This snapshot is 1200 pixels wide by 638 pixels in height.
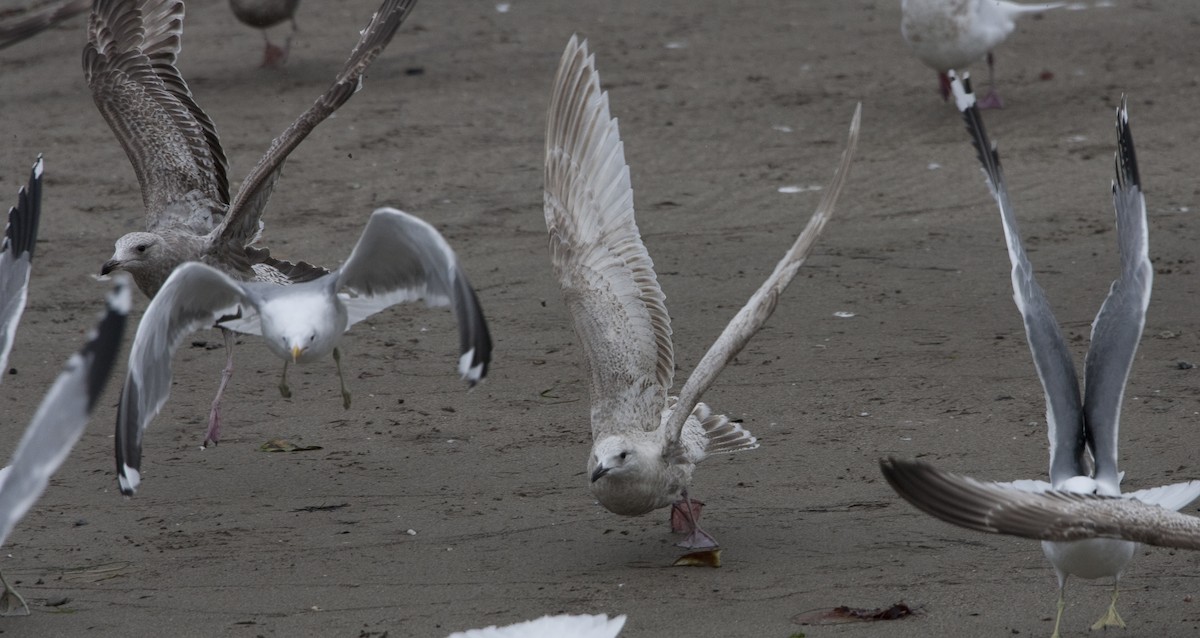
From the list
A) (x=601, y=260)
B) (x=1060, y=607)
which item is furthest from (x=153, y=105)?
(x=1060, y=607)

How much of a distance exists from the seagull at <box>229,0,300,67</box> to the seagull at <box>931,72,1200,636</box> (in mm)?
8930

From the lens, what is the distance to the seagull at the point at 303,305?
17.1ft

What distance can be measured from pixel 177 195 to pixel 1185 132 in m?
7.21

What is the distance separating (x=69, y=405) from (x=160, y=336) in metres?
1.64

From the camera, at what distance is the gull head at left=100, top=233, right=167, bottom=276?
7.21 metres

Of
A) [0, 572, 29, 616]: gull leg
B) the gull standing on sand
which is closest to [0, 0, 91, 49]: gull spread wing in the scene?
[0, 572, 29, 616]: gull leg

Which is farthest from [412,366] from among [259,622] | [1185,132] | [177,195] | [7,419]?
[1185,132]

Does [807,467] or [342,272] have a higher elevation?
[342,272]

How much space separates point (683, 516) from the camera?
18.7ft

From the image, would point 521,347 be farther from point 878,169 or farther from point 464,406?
point 878,169

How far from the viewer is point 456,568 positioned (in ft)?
18.2

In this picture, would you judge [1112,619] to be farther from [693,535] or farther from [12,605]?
[12,605]

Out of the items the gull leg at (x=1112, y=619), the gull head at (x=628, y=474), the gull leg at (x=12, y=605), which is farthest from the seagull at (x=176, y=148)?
the gull leg at (x=1112, y=619)

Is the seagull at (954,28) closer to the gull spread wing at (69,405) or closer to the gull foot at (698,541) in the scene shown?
the gull foot at (698,541)
